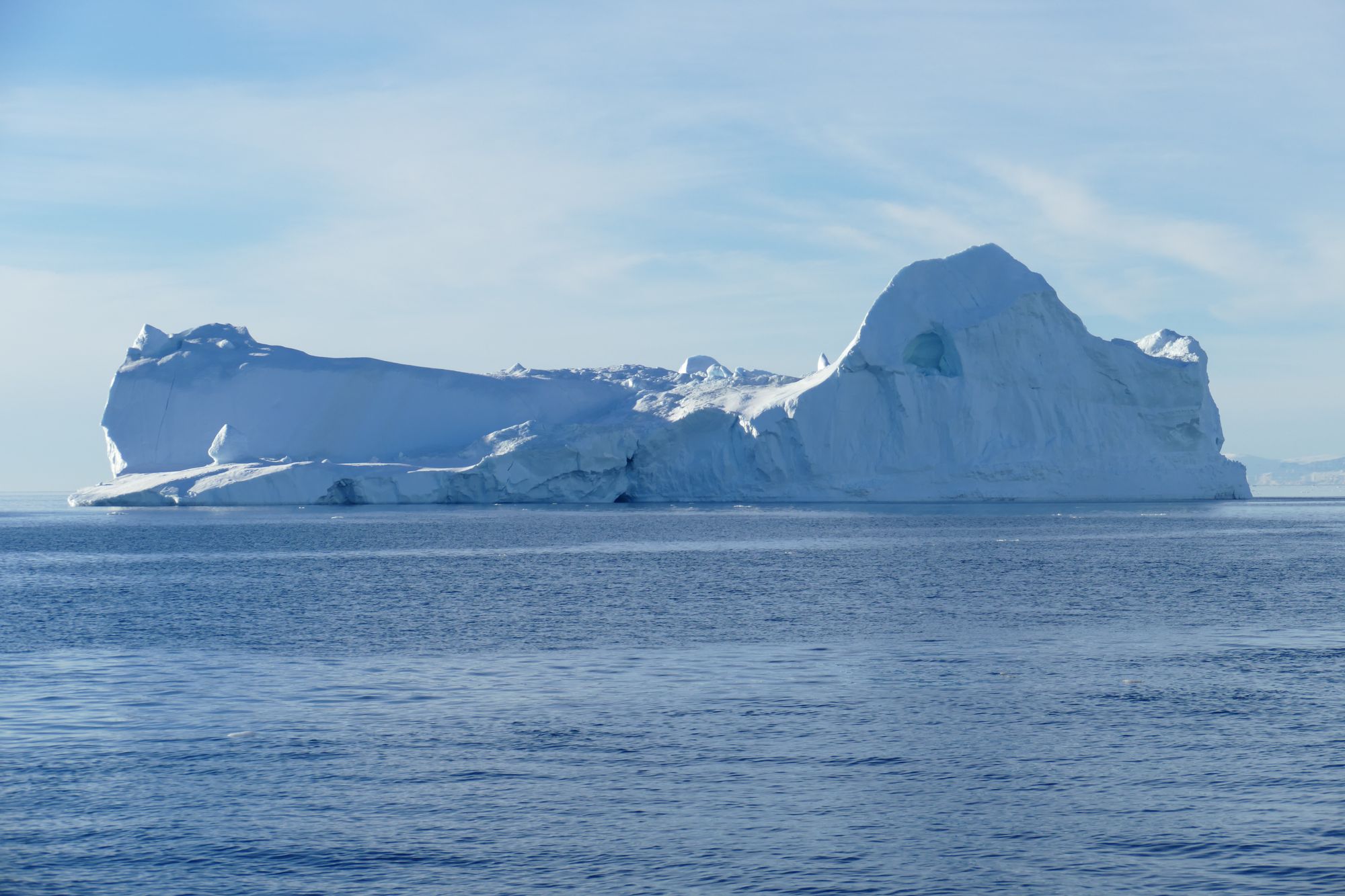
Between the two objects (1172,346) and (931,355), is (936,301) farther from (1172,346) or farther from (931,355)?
(1172,346)

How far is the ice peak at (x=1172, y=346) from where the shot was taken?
5194 centimetres

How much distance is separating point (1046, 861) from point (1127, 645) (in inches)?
319

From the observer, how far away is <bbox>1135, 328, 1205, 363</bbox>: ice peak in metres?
51.9

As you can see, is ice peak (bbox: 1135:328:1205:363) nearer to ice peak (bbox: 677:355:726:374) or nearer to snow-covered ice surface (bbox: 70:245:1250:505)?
snow-covered ice surface (bbox: 70:245:1250:505)

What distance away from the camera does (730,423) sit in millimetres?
50656

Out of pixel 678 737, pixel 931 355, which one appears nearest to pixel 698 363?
pixel 931 355

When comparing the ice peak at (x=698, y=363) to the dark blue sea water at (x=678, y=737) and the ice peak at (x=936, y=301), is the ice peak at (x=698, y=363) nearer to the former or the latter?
the ice peak at (x=936, y=301)

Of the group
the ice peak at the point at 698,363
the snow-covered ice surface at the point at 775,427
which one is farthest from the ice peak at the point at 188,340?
the ice peak at the point at 698,363

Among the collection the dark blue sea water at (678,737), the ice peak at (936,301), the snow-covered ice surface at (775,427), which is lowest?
the dark blue sea water at (678,737)

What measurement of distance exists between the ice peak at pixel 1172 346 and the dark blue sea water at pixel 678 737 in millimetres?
32005

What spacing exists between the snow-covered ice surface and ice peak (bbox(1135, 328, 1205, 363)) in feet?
0.33

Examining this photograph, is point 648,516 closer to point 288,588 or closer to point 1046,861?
point 288,588

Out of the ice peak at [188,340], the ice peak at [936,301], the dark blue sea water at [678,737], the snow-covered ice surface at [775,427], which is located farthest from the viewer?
the ice peak at [188,340]

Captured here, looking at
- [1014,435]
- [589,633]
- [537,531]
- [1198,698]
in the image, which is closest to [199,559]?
[537,531]
